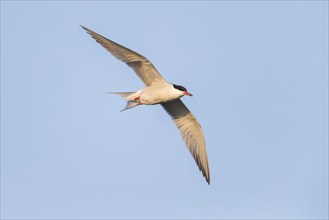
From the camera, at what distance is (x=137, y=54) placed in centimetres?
1357

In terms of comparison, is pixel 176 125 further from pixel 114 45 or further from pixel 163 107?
pixel 114 45

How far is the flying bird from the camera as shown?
44.8 ft

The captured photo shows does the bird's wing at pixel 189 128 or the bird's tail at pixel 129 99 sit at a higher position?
the bird's tail at pixel 129 99

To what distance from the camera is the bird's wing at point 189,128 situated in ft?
49.5

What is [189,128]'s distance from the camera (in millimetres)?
15336

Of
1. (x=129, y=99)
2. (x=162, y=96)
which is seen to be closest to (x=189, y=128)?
(x=162, y=96)

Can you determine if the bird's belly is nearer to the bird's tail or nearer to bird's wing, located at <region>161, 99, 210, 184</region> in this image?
the bird's tail

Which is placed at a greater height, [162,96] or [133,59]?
[133,59]

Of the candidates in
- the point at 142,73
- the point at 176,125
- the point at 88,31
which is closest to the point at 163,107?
the point at 176,125

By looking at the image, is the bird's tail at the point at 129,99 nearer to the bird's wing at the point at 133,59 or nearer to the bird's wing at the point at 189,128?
the bird's wing at the point at 133,59

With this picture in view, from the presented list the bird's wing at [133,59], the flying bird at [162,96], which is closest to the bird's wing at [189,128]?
the flying bird at [162,96]

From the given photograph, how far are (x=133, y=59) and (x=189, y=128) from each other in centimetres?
237

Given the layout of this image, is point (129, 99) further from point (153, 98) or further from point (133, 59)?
point (133, 59)

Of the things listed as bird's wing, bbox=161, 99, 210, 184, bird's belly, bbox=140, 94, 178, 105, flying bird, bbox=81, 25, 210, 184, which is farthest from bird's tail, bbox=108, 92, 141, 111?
bird's wing, bbox=161, 99, 210, 184
